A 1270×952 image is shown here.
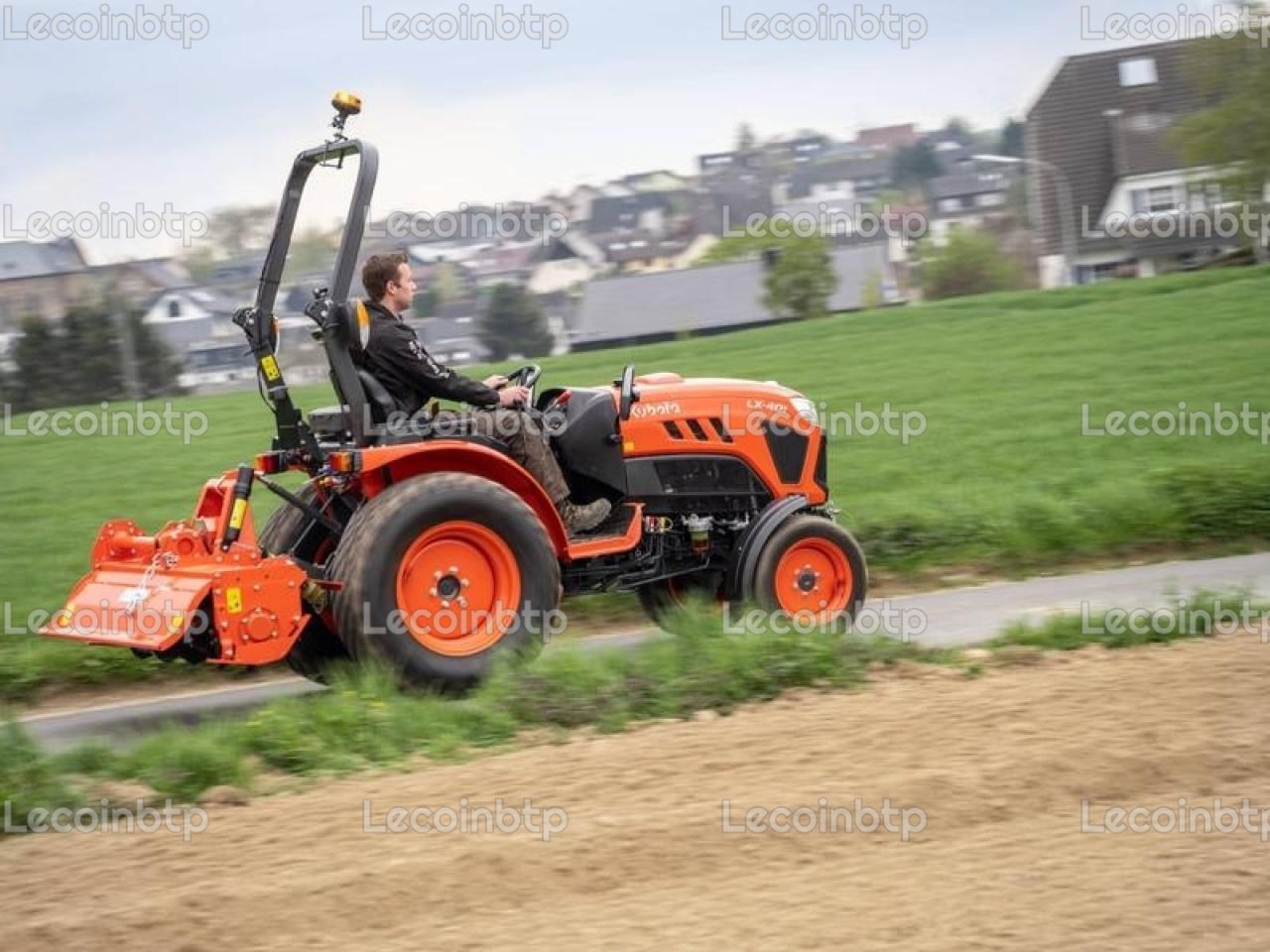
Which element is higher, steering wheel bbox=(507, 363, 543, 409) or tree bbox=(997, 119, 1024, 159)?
tree bbox=(997, 119, 1024, 159)

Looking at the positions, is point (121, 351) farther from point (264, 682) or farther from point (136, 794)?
point (136, 794)

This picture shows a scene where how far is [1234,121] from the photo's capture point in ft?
112

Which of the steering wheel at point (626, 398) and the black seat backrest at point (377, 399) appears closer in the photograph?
the black seat backrest at point (377, 399)

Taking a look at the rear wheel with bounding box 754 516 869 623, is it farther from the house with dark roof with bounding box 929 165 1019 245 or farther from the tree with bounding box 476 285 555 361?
the house with dark roof with bounding box 929 165 1019 245

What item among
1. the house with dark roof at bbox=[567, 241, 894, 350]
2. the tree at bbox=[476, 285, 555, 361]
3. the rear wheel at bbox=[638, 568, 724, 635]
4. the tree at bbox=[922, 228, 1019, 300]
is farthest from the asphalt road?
the tree at bbox=[922, 228, 1019, 300]

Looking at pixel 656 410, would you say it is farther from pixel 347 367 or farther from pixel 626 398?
pixel 347 367

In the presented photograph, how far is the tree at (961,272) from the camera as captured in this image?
45406mm

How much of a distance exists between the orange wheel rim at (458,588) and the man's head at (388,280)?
125 centimetres

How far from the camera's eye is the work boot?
9.10 meters

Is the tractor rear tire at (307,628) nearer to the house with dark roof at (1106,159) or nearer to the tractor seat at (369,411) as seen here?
the tractor seat at (369,411)

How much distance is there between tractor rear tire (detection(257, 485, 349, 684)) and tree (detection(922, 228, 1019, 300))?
3770 cm

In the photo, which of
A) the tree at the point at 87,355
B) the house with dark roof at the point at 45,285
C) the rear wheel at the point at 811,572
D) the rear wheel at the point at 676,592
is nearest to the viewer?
the rear wheel at the point at 811,572

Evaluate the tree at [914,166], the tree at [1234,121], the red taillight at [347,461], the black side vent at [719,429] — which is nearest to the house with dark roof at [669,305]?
the tree at [1234,121]

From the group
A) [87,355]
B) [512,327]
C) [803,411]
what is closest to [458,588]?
[803,411]
